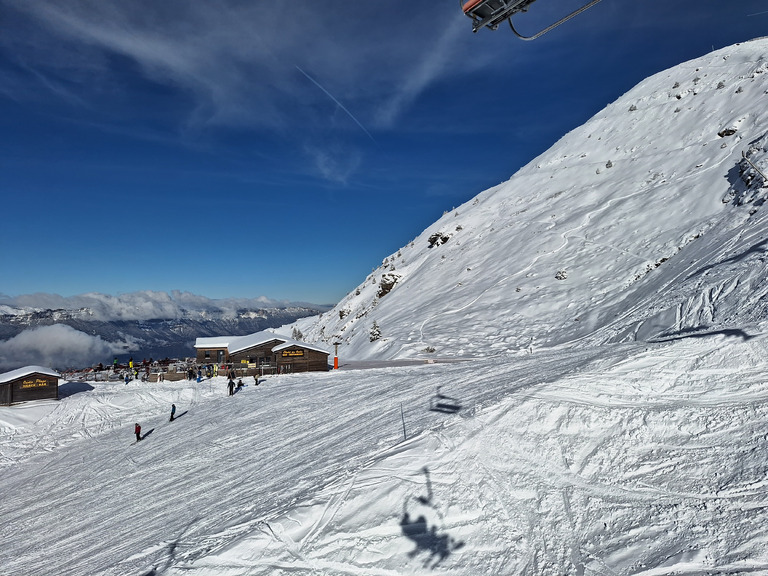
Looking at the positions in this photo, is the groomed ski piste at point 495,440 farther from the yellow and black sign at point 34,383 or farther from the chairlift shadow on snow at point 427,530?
the yellow and black sign at point 34,383

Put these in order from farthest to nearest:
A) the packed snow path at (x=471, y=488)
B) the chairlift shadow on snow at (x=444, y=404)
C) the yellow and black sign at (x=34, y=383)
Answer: the yellow and black sign at (x=34, y=383) < the chairlift shadow on snow at (x=444, y=404) < the packed snow path at (x=471, y=488)

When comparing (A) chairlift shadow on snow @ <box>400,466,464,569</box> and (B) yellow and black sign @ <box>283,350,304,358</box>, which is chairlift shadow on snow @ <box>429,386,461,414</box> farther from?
(B) yellow and black sign @ <box>283,350,304,358</box>

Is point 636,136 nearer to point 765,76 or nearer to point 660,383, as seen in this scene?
point 765,76

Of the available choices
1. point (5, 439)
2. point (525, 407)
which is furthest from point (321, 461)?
point (5, 439)

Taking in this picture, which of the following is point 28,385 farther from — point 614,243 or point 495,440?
point 614,243

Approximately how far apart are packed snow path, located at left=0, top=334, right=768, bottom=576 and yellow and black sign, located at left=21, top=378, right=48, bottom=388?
526 inches

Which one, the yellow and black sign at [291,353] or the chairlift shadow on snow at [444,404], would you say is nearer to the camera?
the chairlift shadow on snow at [444,404]

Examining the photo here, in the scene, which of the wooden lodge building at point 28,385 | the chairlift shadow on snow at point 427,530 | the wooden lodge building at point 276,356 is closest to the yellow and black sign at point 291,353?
the wooden lodge building at point 276,356

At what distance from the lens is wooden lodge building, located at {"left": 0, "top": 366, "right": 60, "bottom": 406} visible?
29.9 meters

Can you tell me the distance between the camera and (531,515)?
352 inches

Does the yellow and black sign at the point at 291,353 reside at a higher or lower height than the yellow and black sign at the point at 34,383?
higher

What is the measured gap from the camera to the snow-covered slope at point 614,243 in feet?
77.5

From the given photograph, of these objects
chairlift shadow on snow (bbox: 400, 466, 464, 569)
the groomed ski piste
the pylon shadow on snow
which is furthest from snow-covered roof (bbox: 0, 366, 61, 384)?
chairlift shadow on snow (bbox: 400, 466, 464, 569)

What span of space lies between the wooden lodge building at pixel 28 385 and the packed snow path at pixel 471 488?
13162mm
